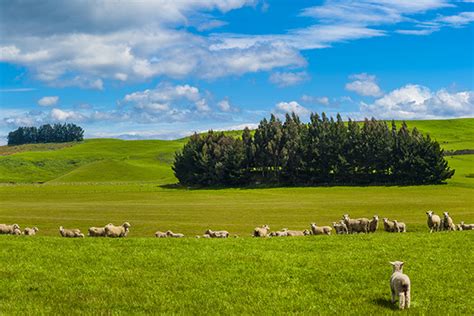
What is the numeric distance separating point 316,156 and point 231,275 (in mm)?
98919

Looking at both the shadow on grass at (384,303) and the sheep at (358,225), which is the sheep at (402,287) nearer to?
the shadow on grass at (384,303)

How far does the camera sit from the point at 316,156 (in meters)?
116

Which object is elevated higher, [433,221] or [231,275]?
[433,221]

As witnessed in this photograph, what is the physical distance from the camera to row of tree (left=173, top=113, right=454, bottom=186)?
106 metres

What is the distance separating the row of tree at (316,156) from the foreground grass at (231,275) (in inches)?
3273

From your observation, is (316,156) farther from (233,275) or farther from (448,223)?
(233,275)

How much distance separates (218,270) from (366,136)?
100283mm

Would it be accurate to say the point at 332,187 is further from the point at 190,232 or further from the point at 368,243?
the point at 368,243

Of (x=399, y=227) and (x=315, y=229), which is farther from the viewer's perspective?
(x=399, y=227)

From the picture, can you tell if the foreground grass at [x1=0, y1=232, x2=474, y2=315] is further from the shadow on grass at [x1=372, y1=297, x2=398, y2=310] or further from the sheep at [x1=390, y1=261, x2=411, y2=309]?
the sheep at [x1=390, y1=261, x2=411, y2=309]

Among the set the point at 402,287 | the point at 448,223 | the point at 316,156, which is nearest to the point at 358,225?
the point at 448,223

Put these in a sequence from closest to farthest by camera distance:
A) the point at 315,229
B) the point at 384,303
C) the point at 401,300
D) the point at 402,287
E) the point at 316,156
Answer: the point at 402,287 → the point at 401,300 → the point at 384,303 → the point at 315,229 → the point at 316,156

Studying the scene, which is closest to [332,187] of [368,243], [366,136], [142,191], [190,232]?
[366,136]

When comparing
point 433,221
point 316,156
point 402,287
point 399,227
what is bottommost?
point 399,227
